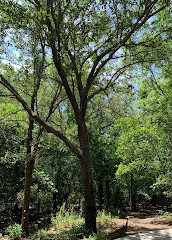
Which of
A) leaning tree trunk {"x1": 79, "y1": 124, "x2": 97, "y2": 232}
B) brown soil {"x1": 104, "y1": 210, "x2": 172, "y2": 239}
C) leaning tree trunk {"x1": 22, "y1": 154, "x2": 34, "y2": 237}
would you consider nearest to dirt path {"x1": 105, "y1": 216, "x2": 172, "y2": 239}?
brown soil {"x1": 104, "y1": 210, "x2": 172, "y2": 239}

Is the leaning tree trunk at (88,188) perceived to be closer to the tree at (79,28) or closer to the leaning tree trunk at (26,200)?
the tree at (79,28)

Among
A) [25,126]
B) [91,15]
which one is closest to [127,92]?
[91,15]

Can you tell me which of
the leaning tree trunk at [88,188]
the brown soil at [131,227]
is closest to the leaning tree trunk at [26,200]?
the leaning tree trunk at [88,188]

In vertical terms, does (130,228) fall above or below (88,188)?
below

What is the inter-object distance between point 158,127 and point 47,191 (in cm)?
672

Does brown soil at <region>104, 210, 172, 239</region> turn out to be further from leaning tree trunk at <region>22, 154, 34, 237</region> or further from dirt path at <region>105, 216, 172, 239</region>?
leaning tree trunk at <region>22, 154, 34, 237</region>

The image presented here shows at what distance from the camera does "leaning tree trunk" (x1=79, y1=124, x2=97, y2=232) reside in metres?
5.49

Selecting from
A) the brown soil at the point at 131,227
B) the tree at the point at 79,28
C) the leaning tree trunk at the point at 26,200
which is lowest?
the brown soil at the point at 131,227

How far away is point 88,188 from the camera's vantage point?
573 centimetres

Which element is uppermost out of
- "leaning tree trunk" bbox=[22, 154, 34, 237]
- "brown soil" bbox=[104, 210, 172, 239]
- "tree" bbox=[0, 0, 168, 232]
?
"tree" bbox=[0, 0, 168, 232]

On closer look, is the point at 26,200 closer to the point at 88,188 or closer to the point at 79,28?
the point at 88,188

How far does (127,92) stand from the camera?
7.50 meters

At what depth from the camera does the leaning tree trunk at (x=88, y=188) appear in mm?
5492

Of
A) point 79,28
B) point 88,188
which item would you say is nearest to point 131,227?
point 88,188
